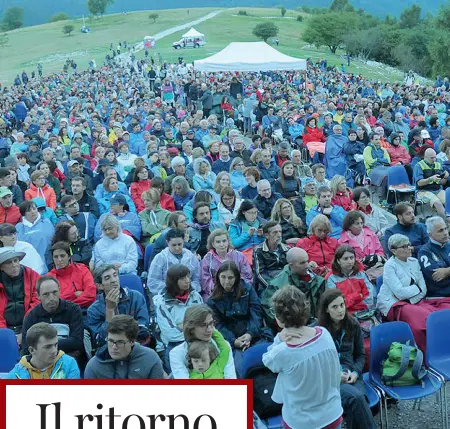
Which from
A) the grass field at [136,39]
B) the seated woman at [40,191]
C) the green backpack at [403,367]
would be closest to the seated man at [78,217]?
the seated woman at [40,191]

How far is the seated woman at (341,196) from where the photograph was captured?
6.51 metres

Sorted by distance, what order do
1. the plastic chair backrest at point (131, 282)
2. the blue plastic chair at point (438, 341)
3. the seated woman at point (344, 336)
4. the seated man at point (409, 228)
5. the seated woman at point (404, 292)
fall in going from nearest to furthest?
the seated woman at point (344, 336) < the blue plastic chair at point (438, 341) < the seated woman at point (404, 292) < the plastic chair backrest at point (131, 282) < the seated man at point (409, 228)

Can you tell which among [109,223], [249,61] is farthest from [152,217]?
[249,61]

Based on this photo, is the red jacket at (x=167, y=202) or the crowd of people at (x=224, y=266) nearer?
the crowd of people at (x=224, y=266)

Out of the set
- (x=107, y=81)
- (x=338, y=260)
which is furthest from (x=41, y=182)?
(x=107, y=81)

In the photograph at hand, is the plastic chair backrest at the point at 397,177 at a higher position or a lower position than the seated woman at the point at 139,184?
lower

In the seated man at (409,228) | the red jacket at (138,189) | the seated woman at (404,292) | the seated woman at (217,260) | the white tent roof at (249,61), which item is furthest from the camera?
the white tent roof at (249,61)

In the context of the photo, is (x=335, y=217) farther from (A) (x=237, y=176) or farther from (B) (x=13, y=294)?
(B) (x=13, y=294)

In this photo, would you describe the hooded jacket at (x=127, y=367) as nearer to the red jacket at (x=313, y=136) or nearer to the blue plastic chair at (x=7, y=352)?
the blue plastic chair at (x=7, y=352)

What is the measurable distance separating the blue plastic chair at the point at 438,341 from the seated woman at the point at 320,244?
1.35 metres

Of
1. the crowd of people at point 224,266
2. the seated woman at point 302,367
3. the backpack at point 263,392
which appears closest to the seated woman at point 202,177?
the crowd of people at point 224,266

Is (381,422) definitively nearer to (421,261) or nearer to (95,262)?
(421,261)

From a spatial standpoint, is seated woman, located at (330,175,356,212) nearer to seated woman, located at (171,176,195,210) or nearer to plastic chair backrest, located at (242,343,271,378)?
seated woman, located at (171,176,195,210)

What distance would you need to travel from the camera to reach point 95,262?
5.45 m
